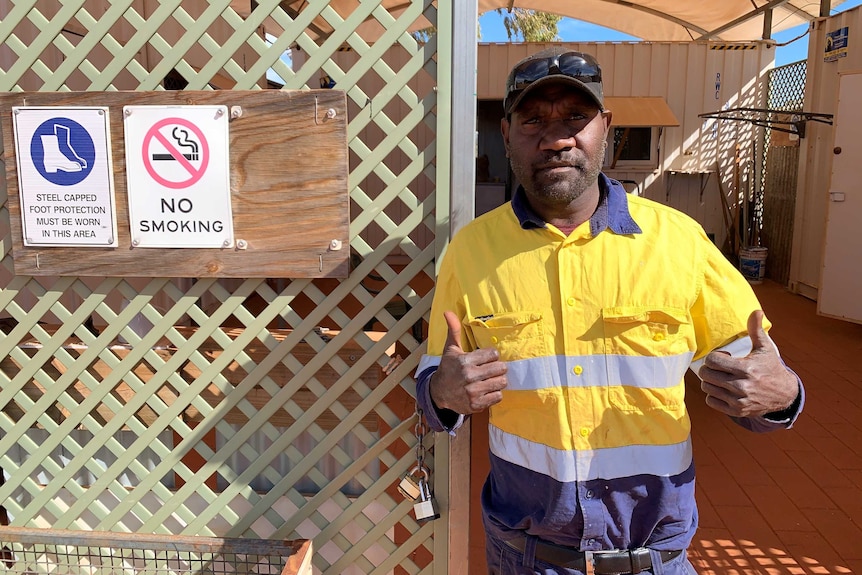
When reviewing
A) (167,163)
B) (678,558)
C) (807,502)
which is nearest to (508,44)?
(807,502)

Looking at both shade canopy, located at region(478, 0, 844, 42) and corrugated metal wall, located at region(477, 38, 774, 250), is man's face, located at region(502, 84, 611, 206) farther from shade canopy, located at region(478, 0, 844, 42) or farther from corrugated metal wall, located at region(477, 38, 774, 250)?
shade canopy, located at region(478, 0, 844, 42)

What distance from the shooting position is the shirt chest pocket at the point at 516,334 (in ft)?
5.37

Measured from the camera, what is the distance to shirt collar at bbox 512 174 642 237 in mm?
1660

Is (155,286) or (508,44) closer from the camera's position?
(155,286)

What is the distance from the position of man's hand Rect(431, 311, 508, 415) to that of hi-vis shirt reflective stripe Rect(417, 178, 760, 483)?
0.51 feet

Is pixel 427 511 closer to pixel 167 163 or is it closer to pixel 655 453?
pixel 655 453

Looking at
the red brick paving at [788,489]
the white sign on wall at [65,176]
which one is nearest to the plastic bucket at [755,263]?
the red brick paving at [788,489]

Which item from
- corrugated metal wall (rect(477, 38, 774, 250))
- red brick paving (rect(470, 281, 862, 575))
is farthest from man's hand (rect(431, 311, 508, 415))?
corrugated metal wall (rect(477, 38, 774, 250))

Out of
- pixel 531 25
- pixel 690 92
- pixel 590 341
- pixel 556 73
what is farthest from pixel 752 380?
pixel 531 25

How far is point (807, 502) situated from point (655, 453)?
8.80 ft

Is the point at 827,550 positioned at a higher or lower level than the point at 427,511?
lower

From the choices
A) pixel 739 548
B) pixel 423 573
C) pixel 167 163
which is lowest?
pixel 739 548

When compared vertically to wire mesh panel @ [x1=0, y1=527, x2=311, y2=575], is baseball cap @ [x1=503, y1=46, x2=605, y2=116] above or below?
above

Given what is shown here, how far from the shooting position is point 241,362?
2203mm
